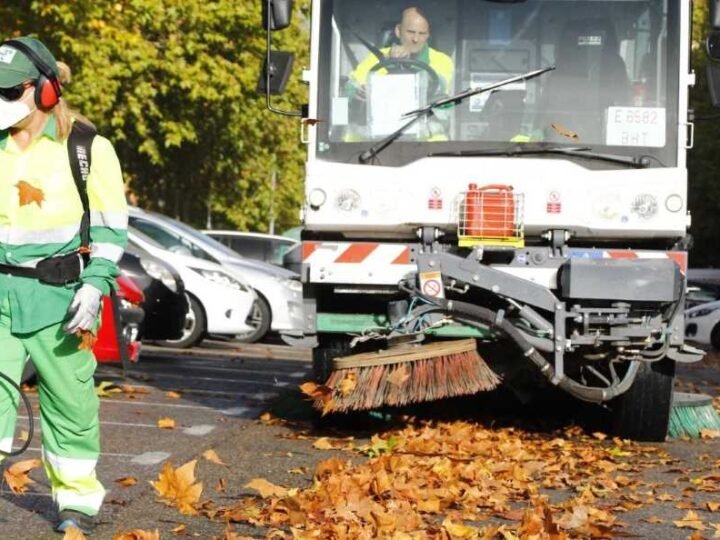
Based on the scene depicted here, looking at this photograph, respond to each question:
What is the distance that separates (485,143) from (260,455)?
2.22 m

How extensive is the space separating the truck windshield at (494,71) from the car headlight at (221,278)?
8674 mm

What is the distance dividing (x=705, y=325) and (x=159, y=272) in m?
13.2

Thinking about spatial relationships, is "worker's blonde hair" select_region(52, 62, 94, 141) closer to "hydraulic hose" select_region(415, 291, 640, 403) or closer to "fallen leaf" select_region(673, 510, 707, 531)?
"fallen leaf" select_region(673, 510, 707, 531)

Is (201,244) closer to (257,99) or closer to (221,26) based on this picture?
(221,26)

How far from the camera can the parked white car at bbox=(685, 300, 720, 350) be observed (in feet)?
87.7

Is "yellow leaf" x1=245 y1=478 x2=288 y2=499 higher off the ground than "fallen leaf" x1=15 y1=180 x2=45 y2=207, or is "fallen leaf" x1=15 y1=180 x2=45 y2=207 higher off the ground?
"fallen leaf" x1=15 y1=180 x2=45 y2=207

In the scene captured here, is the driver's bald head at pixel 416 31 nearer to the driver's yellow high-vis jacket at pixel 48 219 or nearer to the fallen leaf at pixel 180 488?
the fallen leaf at pixel 180 488

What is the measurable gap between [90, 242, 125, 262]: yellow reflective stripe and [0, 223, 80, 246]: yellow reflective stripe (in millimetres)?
115

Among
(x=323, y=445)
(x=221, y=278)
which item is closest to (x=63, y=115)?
(x=323, y=445)

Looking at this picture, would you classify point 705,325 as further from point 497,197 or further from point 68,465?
point 68,465

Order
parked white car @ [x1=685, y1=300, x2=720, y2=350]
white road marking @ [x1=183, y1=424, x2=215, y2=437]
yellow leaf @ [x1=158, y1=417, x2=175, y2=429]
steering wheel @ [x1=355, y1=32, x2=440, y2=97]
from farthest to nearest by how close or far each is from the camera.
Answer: parked white car @ [x1=685, y1=300, x2=720, y2=350] → yellow leaf @ [x1=158, y1=417, x2=175, y2=429] → white road marking @ [x1=183, y1=424, x2=215, y2=437] → steering wheel @ [x1=355, y1=32, x2=440, y2=97]

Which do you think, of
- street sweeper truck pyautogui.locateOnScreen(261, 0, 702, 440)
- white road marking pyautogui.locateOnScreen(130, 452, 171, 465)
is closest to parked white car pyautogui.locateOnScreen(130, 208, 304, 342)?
street sweeper truck pyautogui.locateOnScreen(261, 0, 702, 440)

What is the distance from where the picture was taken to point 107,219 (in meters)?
6.42

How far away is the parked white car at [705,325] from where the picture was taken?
26734 millimetres
